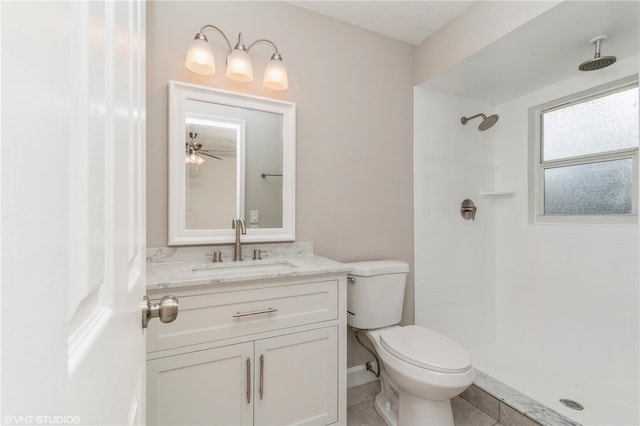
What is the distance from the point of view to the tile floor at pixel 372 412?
1582 millimetres

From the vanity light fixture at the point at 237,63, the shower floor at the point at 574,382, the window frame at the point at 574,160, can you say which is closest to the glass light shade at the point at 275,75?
the vanity light fixture at the point at 237,63

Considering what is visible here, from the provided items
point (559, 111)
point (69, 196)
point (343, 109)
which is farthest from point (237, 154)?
point (559, 111)

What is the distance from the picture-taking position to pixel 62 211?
21 cm

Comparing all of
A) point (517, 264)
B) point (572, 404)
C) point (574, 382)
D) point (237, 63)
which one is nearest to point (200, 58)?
point (237, 63)

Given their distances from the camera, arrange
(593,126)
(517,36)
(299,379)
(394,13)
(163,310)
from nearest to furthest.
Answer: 1. (163,310)
2. (299,379)
3. (517,36)
4. (394,13)
5. (593,126)

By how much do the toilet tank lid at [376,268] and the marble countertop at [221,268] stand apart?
9.3 inches

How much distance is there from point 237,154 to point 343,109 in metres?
0.76

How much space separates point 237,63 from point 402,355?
65.8 inches

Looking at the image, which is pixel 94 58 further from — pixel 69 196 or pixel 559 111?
pixel 559 111

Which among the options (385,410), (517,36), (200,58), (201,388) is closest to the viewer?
(201,388)

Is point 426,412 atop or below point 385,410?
atop

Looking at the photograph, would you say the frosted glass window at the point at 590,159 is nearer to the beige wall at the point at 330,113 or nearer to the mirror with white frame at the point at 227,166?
the beige wall at the point at 330,113

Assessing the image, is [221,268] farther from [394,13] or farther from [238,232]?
[394,13]

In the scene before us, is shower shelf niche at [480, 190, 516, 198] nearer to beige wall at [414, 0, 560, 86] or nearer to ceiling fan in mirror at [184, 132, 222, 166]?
beige wall at [414, 0, 560, 86]
